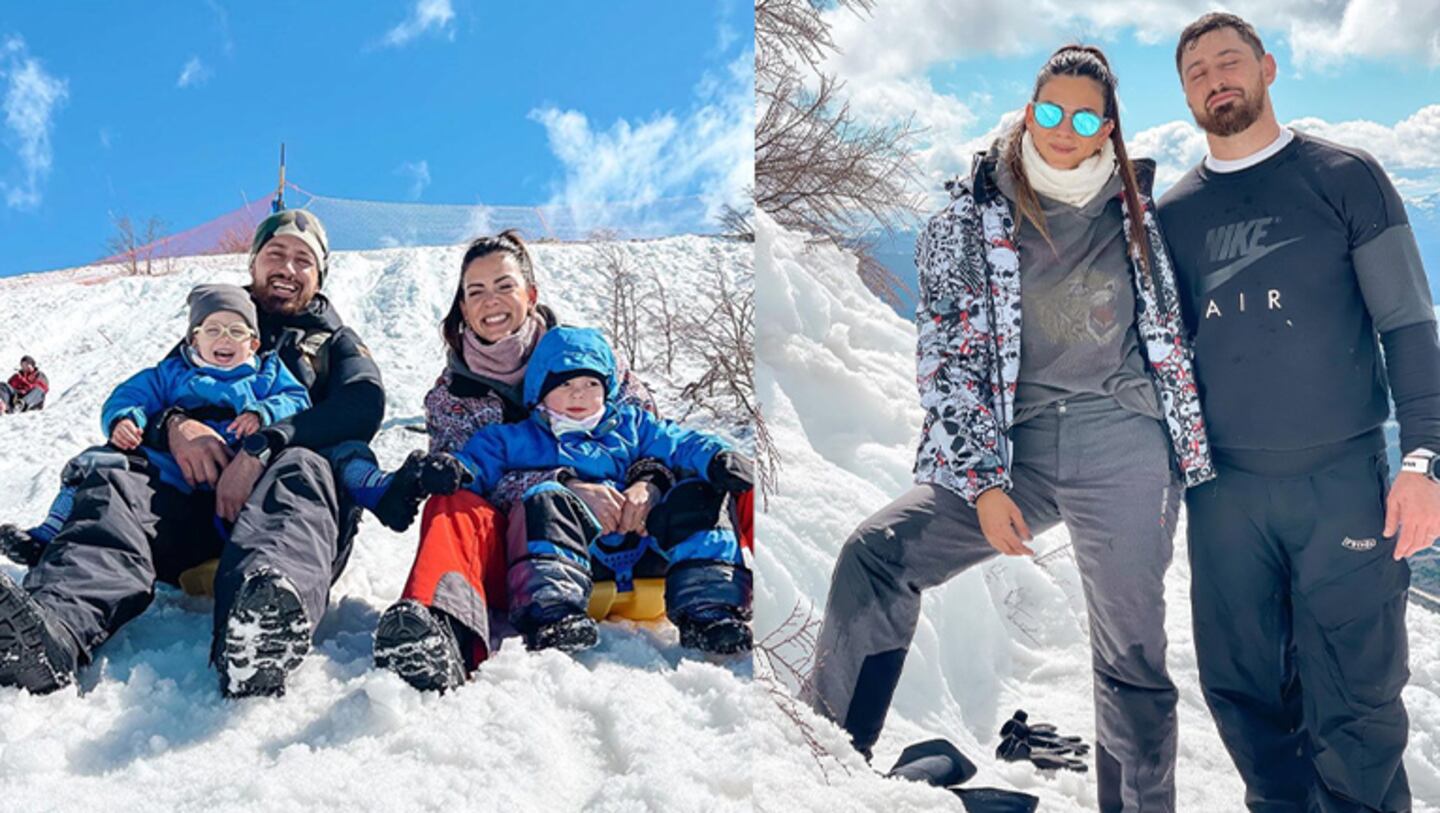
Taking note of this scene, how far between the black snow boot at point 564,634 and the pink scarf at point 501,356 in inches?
26.8

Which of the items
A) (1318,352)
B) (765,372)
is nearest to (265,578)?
(1318,352)

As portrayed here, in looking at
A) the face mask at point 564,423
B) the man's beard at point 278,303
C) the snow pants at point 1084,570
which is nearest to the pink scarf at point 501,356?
the face mask at point 564,423

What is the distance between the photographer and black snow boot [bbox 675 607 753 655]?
7.48 ft

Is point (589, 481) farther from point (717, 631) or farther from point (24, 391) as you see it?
point (24, 391)

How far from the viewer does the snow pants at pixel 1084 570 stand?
208 cm

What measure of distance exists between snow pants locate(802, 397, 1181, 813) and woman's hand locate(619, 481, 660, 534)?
49 centimetres

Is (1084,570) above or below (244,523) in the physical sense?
below

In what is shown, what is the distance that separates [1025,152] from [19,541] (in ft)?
7.16

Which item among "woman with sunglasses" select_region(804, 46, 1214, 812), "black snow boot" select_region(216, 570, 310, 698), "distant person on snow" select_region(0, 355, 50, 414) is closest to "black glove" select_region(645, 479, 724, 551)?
"woman with sunglasses" select_region(804, 46, 1214, 812)

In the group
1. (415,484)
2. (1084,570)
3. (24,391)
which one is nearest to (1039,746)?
(1084,570)

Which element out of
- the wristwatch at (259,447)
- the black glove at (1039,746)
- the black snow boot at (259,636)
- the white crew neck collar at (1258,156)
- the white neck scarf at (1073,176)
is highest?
the white crew neck collar at (1258,156)

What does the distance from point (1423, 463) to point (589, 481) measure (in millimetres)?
1658

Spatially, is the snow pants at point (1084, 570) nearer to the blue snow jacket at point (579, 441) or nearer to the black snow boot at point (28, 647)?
the blue snow jacket at point (579, 441)

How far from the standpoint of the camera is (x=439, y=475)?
229cm
